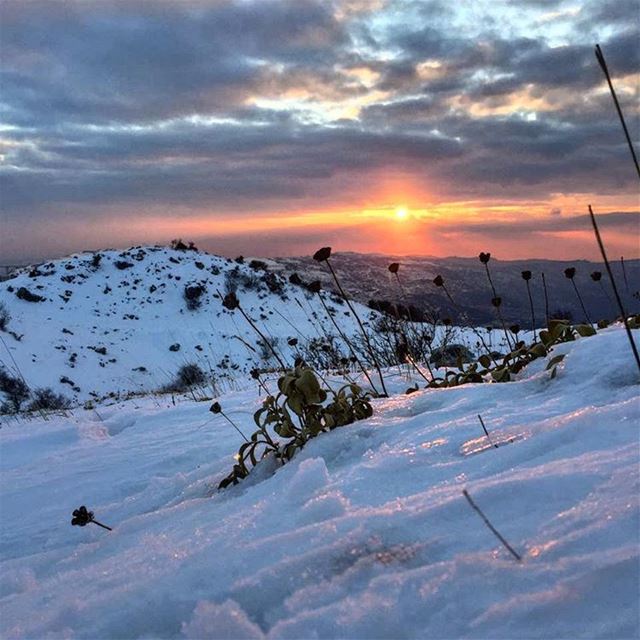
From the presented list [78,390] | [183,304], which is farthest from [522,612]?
[183,304]

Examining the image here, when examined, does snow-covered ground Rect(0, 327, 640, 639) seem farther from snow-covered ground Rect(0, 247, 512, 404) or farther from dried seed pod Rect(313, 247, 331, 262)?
snow-covered ground Rect(0, 247, 512, 404)

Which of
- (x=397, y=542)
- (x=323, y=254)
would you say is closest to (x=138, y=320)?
(x=323, y=254)

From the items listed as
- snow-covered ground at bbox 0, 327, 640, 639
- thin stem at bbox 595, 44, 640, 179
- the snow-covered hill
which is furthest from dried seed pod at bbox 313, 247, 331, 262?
the snow-covered hill

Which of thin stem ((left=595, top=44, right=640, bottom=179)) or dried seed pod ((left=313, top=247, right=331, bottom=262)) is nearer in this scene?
thin stem ((left=595, top=44, right=640, bottom=179))

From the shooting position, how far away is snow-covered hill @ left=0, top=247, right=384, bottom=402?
1992 cm

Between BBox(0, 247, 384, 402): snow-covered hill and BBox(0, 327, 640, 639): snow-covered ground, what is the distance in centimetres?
1563

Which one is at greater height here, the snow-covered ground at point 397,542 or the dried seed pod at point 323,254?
the dried seed pod at point 323,254

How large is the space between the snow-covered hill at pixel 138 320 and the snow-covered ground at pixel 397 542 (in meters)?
15.6

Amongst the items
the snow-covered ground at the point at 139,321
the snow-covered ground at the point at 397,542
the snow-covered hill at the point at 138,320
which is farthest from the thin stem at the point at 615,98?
the snow-covered hill at the point at 138,320

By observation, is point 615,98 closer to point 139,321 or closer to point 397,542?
point 397,542

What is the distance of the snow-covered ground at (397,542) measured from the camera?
98 cm

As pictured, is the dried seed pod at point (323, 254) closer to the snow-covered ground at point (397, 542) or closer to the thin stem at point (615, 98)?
the snow-covered ground at point (397, 542)

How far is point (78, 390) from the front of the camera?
18.8 meters

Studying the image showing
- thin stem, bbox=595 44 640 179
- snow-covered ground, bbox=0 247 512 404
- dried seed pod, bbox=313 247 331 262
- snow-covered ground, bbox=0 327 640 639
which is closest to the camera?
snow-covered ground, bbox=0 327 640 639
